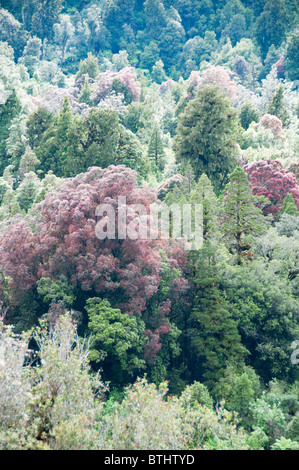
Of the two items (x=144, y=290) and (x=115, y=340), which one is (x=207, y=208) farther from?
(x=115, y=340)

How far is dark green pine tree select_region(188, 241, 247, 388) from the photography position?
21078mm

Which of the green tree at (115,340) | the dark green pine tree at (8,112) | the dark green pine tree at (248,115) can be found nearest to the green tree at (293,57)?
the dark green pine tree at (248,115)

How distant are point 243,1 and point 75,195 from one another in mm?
105696

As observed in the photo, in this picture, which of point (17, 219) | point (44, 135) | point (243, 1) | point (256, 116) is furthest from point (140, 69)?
point (17, 219)

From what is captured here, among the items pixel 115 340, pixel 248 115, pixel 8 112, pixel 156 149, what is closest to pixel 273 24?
pixel 248 115

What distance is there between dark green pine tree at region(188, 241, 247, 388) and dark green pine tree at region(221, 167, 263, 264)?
256cm

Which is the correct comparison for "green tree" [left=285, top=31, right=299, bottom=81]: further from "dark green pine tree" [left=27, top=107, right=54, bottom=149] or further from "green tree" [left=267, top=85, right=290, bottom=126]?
"dark green pine tree" [left=27, top=107, right=54, bottom=149]

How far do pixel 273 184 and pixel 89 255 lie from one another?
15618 millimetres

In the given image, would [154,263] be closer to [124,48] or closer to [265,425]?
[265,425]

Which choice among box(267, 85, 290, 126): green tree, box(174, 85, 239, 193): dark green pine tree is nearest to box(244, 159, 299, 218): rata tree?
box(174, 85, 239, 193): dark green pine tree

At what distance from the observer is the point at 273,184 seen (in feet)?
99.7

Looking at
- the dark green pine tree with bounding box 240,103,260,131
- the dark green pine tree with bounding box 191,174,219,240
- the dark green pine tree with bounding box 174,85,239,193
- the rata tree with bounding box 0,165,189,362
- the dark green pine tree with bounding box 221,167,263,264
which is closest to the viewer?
the rata tree with bounding box 0,165,189,362

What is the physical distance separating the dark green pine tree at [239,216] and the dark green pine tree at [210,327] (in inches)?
101

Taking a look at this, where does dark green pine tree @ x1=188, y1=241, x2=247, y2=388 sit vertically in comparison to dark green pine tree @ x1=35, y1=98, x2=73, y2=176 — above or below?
below
